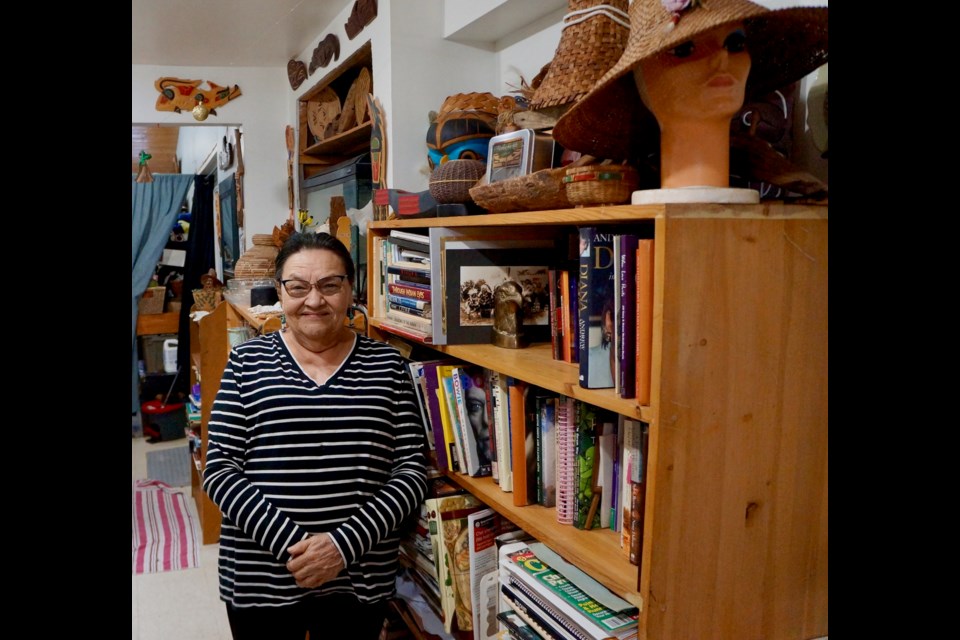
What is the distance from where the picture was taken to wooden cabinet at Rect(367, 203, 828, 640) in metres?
0.90

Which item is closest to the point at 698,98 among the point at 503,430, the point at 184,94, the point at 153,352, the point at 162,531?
the point at 503,430

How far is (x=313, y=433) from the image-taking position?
1529 mm

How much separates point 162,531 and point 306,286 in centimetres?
223

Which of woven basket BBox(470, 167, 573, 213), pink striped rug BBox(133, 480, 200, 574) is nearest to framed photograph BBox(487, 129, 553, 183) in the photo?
woven basket BBox(470, 167, 573, 213)

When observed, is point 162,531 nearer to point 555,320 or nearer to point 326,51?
point 326,51

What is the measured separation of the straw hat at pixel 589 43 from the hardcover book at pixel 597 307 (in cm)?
30

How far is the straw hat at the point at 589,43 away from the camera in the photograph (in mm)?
1187

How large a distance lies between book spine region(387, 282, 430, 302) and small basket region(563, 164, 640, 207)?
27.0 inches

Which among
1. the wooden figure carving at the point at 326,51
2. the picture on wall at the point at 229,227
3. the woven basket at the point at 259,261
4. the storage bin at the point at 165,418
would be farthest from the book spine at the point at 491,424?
the storage bin at the point at 165,418
